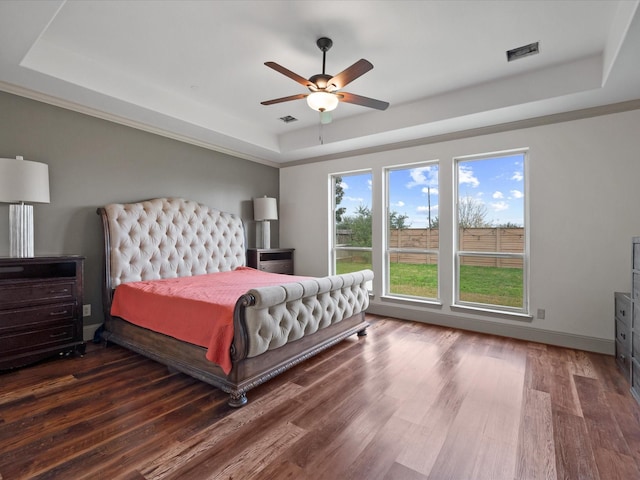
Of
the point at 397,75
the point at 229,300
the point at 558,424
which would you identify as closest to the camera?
the point at 558,424

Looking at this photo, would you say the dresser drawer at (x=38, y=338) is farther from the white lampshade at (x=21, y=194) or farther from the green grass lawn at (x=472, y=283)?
the green grass lawn at (x=472, y=283)

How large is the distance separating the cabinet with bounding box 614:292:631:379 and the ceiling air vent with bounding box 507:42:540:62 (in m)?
2.29

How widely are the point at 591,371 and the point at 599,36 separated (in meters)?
2.80

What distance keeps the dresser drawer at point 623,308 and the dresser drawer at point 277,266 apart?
4.23m

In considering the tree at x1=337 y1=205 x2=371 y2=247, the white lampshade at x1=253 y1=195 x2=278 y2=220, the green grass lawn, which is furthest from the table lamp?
the green grass lawn

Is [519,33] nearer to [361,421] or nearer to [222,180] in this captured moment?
[361,421]

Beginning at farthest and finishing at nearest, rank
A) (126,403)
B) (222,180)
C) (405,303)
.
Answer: (222,180) → (405,303) → (126,403)

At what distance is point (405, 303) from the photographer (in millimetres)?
4523

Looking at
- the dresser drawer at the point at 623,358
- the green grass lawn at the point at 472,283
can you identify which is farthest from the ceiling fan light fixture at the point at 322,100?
the dresser drawer at the point at 623,358

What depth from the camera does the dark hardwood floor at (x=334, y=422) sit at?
5.32 ft

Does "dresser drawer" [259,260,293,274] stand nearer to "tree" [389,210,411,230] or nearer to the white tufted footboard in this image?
"tree" [389,210,411,230]

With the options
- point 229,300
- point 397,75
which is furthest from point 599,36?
point 229,300

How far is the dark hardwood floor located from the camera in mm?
1620

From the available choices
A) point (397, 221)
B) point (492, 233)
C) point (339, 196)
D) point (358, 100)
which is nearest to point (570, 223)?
point (492, 233)
